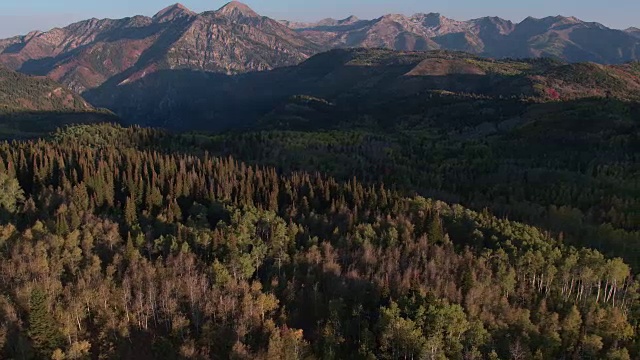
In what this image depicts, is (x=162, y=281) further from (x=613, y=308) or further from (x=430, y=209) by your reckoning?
(x=613, y=308)

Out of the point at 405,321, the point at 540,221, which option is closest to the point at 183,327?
the point at 405,321

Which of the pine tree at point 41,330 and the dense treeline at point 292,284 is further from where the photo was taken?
the dense treeline at point 292,284

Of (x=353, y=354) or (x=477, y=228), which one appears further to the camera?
(x=477, y=228)

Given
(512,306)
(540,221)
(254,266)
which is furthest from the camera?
(540,221)

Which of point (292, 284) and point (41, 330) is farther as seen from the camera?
point (292, 284)

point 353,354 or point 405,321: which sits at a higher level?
point 405,321

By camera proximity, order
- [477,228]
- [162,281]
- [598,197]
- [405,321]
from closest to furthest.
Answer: [405,321] < [162,281] < [477,228] < [598,197]

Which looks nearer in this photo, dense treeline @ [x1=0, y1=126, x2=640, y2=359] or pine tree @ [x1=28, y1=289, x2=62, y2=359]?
pine tree @ [x1=28, y1=289, x2=62, y2=359]

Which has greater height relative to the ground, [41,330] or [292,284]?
[292,284]
